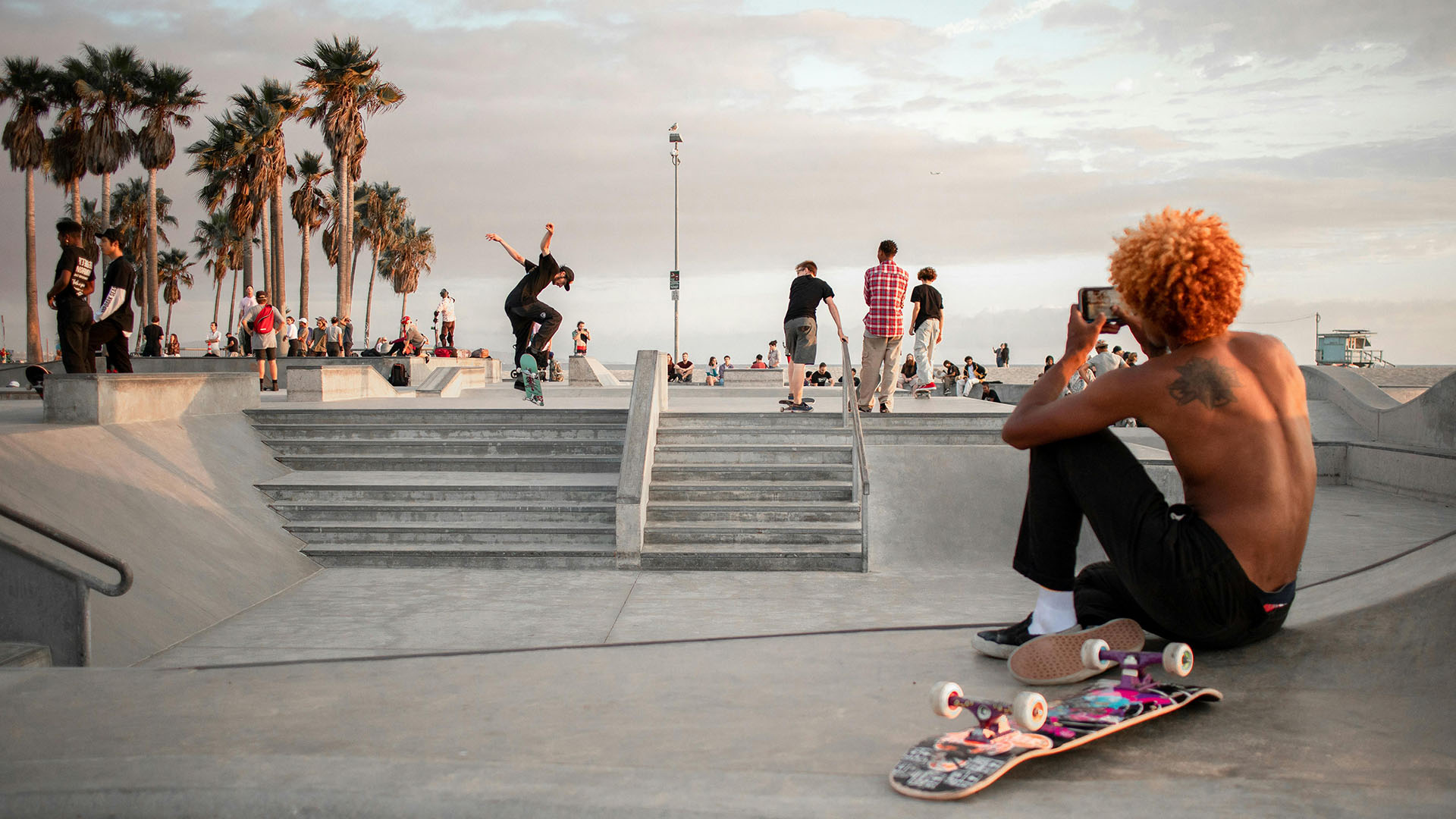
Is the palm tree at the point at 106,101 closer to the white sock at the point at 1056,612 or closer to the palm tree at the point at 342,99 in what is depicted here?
the palm tree at the point at 342,99

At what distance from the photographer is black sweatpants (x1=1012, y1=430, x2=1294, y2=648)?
8.19ft

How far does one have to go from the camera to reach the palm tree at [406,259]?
67.9 meters

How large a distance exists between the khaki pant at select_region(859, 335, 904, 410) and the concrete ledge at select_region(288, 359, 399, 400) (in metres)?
8.12

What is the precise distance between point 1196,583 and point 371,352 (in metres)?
28.3

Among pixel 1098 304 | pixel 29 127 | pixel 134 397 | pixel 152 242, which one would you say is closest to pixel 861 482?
pixel 1098 304

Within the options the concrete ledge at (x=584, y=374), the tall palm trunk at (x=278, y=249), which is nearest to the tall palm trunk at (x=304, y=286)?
the tall palm trunk at (x=278, y=249)

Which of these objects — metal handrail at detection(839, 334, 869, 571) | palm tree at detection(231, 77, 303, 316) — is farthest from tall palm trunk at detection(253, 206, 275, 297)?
metal handrail at detection(839, 334, 869, 571)

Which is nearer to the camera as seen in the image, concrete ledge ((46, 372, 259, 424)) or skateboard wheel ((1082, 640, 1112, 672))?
skateboard wheel ((1082, 640, 1112, 672))

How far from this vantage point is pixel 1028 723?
83.0 inches

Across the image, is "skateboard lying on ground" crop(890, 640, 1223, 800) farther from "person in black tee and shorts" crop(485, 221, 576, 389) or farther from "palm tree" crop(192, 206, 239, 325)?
"palm tree" crop(192, 206, 239, 325)

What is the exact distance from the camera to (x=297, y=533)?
7.72 meters

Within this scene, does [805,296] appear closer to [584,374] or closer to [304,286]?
[584,374]

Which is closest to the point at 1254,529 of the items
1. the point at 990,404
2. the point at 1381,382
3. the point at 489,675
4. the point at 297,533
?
the point at 489,675

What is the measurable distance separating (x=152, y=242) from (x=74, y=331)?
93.6 feet
